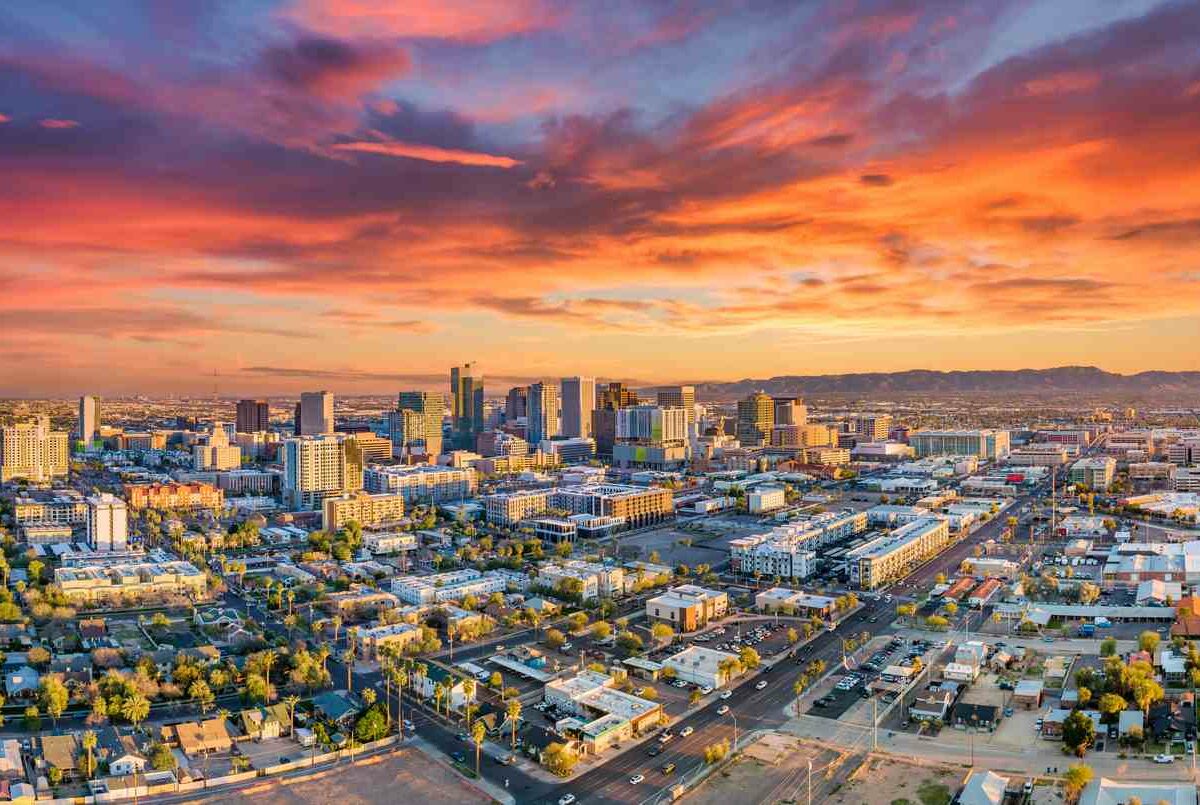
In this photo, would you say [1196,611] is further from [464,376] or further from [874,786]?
[464,376]

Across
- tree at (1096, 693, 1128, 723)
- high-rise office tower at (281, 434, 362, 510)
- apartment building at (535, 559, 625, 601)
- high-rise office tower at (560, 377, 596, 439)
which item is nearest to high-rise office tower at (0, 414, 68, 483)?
high-rise office tower at (281, 434, 362, 510)

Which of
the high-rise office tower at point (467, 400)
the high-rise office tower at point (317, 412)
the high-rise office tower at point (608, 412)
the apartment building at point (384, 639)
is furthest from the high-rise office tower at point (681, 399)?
the apartment building at point (384, 639)

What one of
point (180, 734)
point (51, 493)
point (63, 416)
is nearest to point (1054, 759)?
point (180, 734)

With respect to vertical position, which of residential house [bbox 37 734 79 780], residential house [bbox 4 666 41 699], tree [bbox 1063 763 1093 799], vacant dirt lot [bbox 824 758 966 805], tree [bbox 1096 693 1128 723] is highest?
tree [bbox 1096 693 1128 723]

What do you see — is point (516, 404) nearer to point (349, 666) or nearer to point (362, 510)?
point (362, 510)

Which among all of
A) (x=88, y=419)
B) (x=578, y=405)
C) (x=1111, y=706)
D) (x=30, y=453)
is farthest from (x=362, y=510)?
(x=88, y=419)

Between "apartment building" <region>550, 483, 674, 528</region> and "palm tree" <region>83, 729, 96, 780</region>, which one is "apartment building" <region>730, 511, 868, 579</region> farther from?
"palm tree" <region>83, 729, 96, 780</region>
